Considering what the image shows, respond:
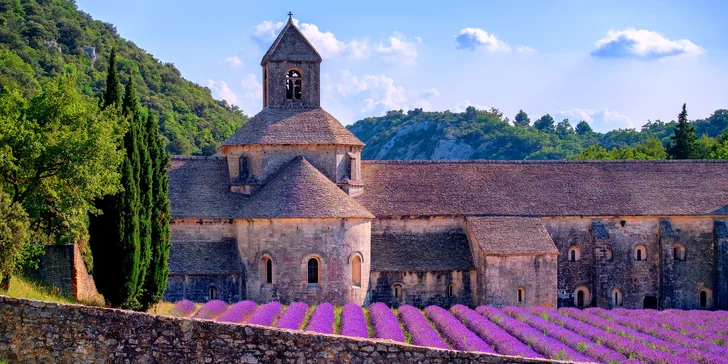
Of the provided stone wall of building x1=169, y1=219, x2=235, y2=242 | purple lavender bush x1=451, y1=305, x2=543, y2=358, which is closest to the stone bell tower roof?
stone wall of building x1=169, y1=219, x2=235, y2=242

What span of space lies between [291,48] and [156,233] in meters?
17.3

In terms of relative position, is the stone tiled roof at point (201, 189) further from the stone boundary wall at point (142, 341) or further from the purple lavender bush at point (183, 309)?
the stone boundary wall at point (142, 341)

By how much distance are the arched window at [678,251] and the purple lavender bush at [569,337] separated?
12043 millimetres

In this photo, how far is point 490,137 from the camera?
141 metres

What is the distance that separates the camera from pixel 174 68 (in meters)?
101

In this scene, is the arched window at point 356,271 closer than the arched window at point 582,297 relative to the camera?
Yes

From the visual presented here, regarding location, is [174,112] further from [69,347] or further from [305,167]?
[69,347]

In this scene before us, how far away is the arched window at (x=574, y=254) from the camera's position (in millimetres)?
48219

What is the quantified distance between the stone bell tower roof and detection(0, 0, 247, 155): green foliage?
19.1 m

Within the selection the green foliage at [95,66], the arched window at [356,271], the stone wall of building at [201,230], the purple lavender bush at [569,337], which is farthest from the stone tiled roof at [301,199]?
the green foliage at [95,66]

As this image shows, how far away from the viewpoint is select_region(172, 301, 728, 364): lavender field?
1161 inches

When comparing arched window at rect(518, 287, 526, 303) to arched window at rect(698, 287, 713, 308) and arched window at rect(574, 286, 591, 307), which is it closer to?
arched window at rect(574, 286, 591, 307)

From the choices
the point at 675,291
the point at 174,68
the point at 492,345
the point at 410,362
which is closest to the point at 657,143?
the point at 675,291

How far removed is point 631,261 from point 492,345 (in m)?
20.3
